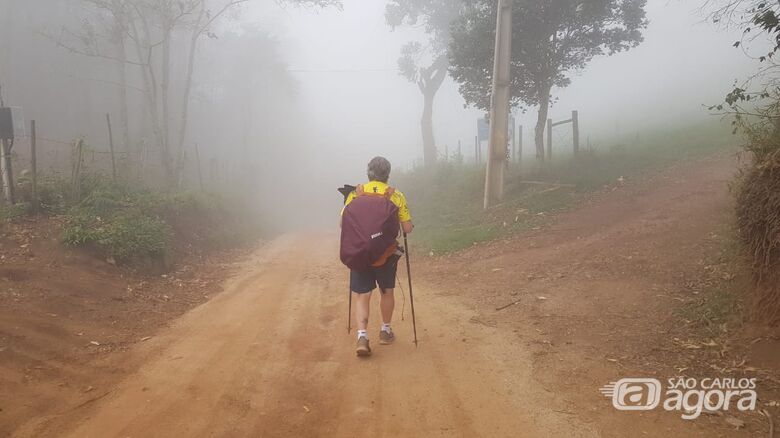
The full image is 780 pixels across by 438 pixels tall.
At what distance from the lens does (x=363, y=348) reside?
518cm

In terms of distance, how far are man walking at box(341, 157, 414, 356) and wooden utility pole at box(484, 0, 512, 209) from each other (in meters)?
8.29

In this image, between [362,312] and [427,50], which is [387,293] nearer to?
[362,312]

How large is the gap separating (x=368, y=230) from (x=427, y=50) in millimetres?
24985

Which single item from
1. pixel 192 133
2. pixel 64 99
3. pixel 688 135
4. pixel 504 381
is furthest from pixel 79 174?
pixel 192 133

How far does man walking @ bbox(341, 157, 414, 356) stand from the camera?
16.7ft

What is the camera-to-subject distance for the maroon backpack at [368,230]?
5078 mm

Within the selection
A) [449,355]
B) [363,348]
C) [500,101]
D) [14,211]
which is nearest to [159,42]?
[14,211]

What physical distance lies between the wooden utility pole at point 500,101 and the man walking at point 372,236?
8.29 m

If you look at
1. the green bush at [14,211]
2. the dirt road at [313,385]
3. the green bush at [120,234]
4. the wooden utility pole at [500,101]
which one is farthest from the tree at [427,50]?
the dirt road at [313,385]

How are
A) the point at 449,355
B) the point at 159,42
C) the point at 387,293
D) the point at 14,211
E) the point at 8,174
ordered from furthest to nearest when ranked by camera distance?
the point at 159,42, the point at 8,174, the point at 14,211, the point at 387,293, the point at 449,355

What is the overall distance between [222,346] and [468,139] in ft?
175

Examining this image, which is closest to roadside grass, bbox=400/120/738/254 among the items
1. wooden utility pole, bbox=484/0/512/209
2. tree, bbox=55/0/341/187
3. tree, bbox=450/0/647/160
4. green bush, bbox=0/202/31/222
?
wooden utility pole, bbox=484/0/512/209

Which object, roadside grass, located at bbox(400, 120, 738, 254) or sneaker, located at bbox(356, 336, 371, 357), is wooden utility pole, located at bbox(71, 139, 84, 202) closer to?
roadside grass, located at bbox(400, 120, 738, 254)

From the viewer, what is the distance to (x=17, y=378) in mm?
4609
